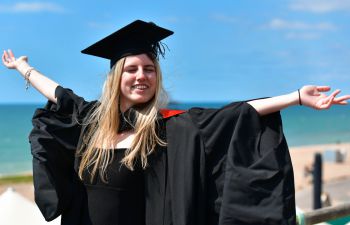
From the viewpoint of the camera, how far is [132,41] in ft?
10.8

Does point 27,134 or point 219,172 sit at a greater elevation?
point 219,172

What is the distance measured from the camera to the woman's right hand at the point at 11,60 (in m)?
3.65

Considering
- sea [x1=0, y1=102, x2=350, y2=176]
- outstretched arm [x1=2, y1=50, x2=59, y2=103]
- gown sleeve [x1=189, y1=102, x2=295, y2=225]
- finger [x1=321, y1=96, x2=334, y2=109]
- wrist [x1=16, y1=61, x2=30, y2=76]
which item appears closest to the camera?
finger [x1=321, y1=96, x2=334, y2=109]

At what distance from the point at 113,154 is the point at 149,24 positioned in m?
0.79

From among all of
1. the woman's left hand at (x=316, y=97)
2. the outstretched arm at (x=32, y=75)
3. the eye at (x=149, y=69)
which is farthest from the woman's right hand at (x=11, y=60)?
the woman's left hand at (x=316, y=97)

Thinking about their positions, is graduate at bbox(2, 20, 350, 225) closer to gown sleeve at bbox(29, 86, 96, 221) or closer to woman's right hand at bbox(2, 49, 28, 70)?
gown sleeve at bbox(29, 86, 96, 221)

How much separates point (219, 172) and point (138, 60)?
0.76m

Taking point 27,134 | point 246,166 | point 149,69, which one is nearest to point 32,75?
point 149,69

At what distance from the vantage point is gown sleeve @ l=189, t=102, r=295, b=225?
292 centimetres

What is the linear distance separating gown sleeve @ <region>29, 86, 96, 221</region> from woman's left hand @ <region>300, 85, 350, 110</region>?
1.23 metres

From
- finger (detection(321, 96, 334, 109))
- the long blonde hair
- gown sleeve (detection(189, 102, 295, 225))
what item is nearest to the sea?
the long blonde hair

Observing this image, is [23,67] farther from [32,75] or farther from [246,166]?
[246,166]

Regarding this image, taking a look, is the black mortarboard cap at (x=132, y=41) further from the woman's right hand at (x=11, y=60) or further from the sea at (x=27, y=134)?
the sea at (x=27, y=134)

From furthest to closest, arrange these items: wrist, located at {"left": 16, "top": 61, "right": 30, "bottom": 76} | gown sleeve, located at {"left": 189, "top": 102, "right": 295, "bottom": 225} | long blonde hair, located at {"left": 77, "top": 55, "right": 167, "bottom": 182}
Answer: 1. wrist, located at {"left": 16, "top": 61, "right": 30, "bottom": 76}
2. long blonde hair, located at {"left": 77, "top": 55, "right": 167, "bottom": 182}
3. gown sleeve, located at {"left": 189, "top": 102, "right": 295, "bottom": 225}
